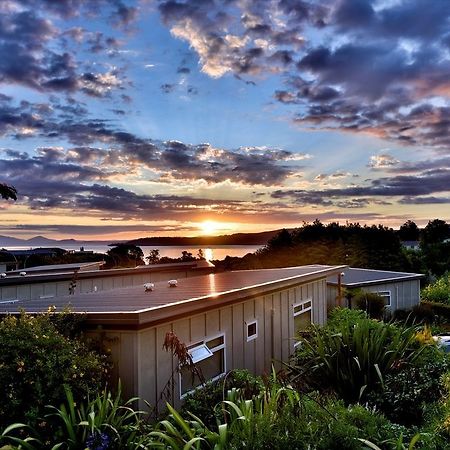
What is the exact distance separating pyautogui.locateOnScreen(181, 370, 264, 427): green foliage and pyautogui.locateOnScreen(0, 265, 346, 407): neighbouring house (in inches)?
7.8

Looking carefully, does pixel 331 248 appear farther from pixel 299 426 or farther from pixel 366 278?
pixel 299 426

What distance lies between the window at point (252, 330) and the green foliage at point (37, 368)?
3.54 m

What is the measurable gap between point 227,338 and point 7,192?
1356cm

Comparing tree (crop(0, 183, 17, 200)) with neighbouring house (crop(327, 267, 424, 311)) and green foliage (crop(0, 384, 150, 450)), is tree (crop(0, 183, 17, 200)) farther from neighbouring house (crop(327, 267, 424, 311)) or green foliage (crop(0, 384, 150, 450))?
green foliage (crop(0, 384, 150, 450))

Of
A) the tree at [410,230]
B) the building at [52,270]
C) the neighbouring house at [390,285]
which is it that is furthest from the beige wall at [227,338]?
the tree at [410,230]

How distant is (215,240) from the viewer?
3809 centimetres

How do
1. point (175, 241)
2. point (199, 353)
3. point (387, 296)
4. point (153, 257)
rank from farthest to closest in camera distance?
1. point (175, 241)
2. point (153, 257)
3. point (387, 296)
4. point (199, 353)

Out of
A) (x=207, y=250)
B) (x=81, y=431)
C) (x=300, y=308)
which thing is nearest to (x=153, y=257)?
(x=207, y=250)

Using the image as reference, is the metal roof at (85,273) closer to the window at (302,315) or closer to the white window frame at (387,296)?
the window at (302,315)

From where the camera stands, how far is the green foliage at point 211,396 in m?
5.68

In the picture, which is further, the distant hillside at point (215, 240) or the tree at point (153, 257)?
the distant hillside at point (215, 240)

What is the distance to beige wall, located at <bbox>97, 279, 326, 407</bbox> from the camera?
6.02m

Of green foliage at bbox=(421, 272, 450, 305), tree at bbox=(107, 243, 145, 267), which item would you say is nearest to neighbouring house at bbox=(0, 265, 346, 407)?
green foliage at bbox=(421, 272, 450, 305)

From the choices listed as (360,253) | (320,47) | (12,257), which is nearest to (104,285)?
(320,47)
